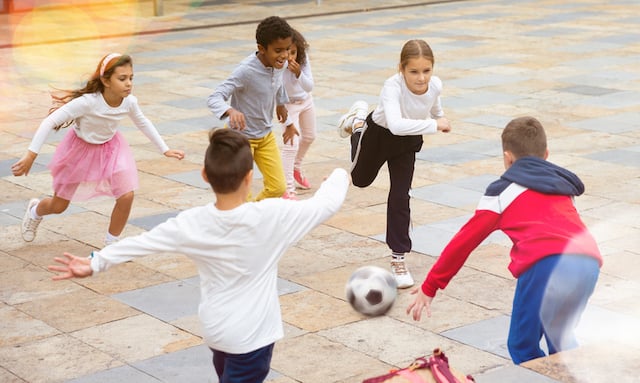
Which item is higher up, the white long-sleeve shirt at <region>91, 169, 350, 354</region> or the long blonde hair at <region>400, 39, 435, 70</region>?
Result: the long blonde hair at <region>400, 39, 435, 70</region>

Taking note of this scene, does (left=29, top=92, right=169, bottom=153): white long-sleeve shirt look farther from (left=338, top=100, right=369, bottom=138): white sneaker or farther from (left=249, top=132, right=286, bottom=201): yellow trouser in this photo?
(left=338, top=100, right=369, bottom=138): white sneaker

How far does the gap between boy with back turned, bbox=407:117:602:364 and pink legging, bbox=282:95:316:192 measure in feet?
14.4

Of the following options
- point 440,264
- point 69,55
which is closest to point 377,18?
point 69,55

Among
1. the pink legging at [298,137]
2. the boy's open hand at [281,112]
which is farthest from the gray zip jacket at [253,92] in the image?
the pink legging at [298,137]

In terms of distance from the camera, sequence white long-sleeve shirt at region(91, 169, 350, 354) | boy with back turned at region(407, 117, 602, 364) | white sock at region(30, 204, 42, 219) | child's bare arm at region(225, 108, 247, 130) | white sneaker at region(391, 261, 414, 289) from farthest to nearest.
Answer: white sock at region(30, 204, 42, 219) < child's bare arm at region(225, 108, 247, 130) < white sneaker at region(391, 261, 414, 289) < boy with back turned at region(407, 117, 602, 364) < white long-sleeve shirt at region(91, 169, 350, 354)

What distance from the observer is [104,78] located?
7.76 m

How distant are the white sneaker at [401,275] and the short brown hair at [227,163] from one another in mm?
2938

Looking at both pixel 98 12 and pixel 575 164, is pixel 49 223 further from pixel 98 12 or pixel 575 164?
pixel 98 12

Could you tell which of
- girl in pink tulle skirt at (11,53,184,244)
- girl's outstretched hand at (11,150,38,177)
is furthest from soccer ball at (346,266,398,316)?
girl's outstretched hand at (11,150,38,177)

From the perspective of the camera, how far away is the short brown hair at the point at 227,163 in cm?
448

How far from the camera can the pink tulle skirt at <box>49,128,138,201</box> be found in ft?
26.6

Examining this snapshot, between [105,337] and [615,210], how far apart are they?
4444 mm

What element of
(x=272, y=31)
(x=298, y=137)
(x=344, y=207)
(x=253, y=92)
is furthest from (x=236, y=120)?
(x=298, y=137)

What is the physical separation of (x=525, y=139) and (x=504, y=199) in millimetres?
306
